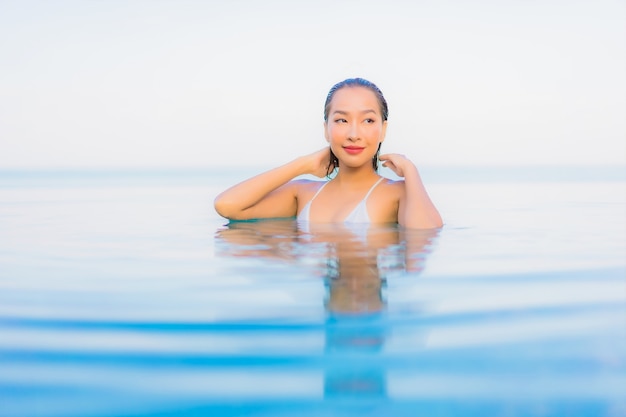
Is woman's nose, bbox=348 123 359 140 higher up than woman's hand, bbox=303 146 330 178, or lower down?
higher up

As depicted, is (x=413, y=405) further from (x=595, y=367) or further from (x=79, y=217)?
(x=79, y=217)

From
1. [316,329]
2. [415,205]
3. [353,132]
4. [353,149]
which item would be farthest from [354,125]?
[316,329]

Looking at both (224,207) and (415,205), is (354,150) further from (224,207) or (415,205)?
(224,207)

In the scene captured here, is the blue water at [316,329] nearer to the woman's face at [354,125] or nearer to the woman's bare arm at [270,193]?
the woman's face at [354,125]

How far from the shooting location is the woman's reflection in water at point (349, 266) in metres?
1.73

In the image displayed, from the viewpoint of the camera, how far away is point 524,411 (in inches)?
58.7

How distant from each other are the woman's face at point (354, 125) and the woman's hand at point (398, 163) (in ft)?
0.65

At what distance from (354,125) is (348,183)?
22.2 inches

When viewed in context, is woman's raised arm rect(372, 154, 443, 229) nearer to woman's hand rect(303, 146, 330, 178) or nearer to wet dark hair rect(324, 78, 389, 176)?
wet dark hair rect(324, 78, 389, 176)

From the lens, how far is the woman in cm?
494

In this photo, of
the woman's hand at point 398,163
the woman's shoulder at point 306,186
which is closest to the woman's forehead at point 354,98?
the woman's hand at point 398,163

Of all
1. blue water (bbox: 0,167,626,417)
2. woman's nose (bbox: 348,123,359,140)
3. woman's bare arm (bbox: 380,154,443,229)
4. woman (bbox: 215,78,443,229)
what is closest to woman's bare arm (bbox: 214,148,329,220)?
woman (bbox: 215,78,443,229)

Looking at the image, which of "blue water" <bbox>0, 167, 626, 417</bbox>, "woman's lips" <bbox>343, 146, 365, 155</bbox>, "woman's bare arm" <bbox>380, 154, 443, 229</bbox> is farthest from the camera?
"woman's lips" <bbox>343, 146, 365, 155</bbox>

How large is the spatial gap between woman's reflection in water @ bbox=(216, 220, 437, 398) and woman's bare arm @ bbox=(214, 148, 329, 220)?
5.0 inches
